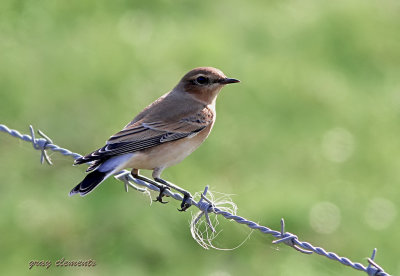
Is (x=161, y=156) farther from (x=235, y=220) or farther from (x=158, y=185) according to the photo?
(x=235, y=220)

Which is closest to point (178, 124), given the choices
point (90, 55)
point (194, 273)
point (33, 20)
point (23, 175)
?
point (194, 273)

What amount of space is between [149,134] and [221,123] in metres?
4.33

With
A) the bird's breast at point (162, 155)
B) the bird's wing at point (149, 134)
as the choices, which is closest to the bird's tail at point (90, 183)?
the bird's wing at point (149, 134)

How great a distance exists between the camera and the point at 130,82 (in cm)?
1180

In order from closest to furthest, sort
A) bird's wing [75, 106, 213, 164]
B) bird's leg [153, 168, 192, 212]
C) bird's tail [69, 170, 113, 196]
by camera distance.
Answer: bird's tail [69, 170, 113, 196], bird's wing [75, 106, 213, 164], bird's leg [153, 168, 192, 212]

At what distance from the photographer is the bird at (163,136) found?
672 centimetres

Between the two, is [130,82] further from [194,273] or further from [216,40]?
[194,273]

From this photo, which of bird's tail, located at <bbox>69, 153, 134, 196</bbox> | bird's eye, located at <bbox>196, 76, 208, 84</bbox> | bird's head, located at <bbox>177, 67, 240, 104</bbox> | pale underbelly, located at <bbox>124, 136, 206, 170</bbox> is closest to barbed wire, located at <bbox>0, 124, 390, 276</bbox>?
pale underbelly, located at <bbox>124, 136, 206, 170</bbox>

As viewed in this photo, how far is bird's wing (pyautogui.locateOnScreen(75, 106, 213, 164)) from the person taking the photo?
686 centimetres

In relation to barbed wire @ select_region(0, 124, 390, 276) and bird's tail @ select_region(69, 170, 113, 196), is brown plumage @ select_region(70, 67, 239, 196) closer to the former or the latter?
bird's tail @ select_region(69, 170, 113, 196)

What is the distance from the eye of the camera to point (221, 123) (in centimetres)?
1143

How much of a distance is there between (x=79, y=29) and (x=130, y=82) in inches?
64.6

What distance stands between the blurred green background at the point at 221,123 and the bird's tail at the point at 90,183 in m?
0.87

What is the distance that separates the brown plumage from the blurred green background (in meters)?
0.79
